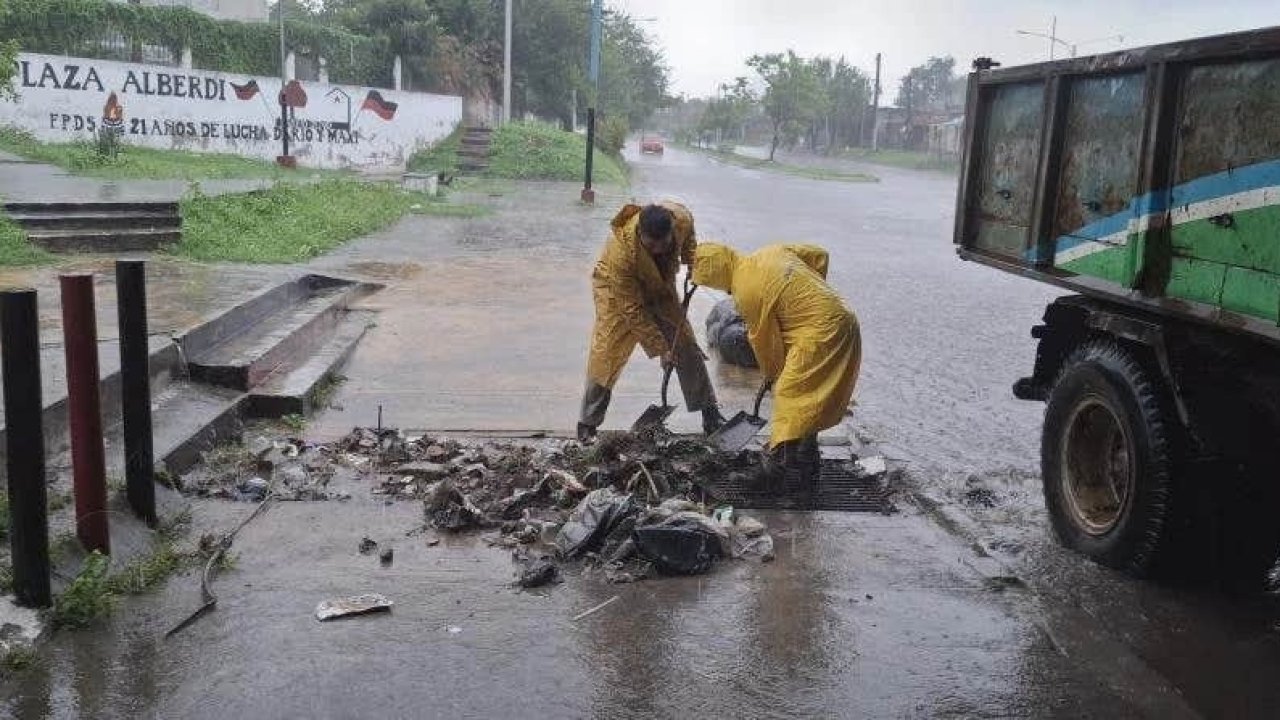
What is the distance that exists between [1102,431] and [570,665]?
8.87ft

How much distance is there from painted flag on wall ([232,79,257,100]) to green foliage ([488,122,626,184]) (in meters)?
7.06

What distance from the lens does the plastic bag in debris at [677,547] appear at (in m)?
4.47

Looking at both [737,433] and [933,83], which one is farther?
[933,83]

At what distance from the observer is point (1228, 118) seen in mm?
3783

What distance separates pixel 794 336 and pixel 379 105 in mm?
29762

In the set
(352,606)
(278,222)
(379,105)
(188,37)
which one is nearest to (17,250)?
(278,222)

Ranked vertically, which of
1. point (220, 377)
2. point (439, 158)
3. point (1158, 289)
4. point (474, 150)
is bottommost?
point (220, 377)

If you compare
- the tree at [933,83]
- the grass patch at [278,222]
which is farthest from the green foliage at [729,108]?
the grass patch at [278,222]

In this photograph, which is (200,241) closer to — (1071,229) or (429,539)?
(429,539)

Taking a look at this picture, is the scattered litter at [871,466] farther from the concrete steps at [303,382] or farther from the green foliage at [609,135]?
the green foliage at [609,135]

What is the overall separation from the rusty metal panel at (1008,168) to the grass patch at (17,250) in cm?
896

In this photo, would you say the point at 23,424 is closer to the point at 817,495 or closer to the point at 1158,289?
the point at 817,495

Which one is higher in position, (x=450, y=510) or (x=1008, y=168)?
(x=1008, y=168)

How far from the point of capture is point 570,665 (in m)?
3.68
